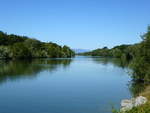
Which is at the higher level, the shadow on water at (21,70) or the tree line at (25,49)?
the tree line at (25,49)

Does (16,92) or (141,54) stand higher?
(141,54)

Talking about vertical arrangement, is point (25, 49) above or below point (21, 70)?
above

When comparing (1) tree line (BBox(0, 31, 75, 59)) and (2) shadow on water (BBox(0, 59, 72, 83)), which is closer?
(2) shadow on water (BBox(0, 59, 72, 83))

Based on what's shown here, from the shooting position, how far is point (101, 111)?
1331cm

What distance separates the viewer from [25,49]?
82375mm

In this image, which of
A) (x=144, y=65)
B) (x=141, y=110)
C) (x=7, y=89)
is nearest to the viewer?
(x=141, y=110)

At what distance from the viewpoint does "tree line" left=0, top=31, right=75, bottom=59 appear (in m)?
75.5

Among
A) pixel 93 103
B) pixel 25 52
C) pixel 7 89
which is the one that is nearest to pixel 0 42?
pixel 25 52

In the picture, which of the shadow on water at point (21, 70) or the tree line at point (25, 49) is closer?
the shadow on water at point (21, 70)

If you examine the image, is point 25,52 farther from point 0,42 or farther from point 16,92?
point 16,92

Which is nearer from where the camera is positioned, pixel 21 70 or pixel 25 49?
pixel 21 70

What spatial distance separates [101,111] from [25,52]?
7209 centimetres

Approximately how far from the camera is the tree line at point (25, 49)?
75.5 meters

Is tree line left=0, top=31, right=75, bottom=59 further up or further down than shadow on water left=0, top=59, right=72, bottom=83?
further up
